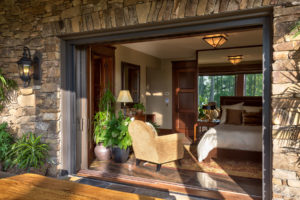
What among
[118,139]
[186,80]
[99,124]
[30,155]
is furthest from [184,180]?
[186,80]

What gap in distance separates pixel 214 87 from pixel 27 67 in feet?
18.7

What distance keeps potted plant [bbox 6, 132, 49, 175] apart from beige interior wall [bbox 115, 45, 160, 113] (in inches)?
105

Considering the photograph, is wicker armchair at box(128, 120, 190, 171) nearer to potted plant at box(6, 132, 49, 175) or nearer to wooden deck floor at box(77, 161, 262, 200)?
wooden deck floor at box(77, 161, 262, 200)

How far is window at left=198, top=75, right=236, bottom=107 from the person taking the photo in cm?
788

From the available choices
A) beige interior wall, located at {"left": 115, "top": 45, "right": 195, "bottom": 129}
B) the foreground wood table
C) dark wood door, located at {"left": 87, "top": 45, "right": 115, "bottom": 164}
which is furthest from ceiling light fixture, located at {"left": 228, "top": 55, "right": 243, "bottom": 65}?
the foreground wood table

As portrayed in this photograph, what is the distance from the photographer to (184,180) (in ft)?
12.6

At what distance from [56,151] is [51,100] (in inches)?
30.2

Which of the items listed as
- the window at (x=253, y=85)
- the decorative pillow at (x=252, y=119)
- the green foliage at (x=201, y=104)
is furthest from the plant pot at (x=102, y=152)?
the window at (x=253, y=85)

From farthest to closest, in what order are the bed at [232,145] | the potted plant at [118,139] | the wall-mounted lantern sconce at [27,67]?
the potted plant at [118,139] < the bed at [232,145] < the wall-mounted lantern sconce at [27,67]

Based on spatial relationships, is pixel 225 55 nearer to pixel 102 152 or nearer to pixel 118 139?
pixel 118 139

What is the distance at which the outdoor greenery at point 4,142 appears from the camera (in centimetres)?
381

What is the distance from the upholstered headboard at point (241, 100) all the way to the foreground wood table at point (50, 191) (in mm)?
6426

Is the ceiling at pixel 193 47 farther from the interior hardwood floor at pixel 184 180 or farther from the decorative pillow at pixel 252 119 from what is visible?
the interior hardwood floor at pixel 184 180

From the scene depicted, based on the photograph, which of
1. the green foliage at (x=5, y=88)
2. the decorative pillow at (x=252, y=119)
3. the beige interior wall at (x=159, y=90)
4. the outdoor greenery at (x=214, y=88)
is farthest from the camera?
the beige interior wall at (x=159, y=90)
